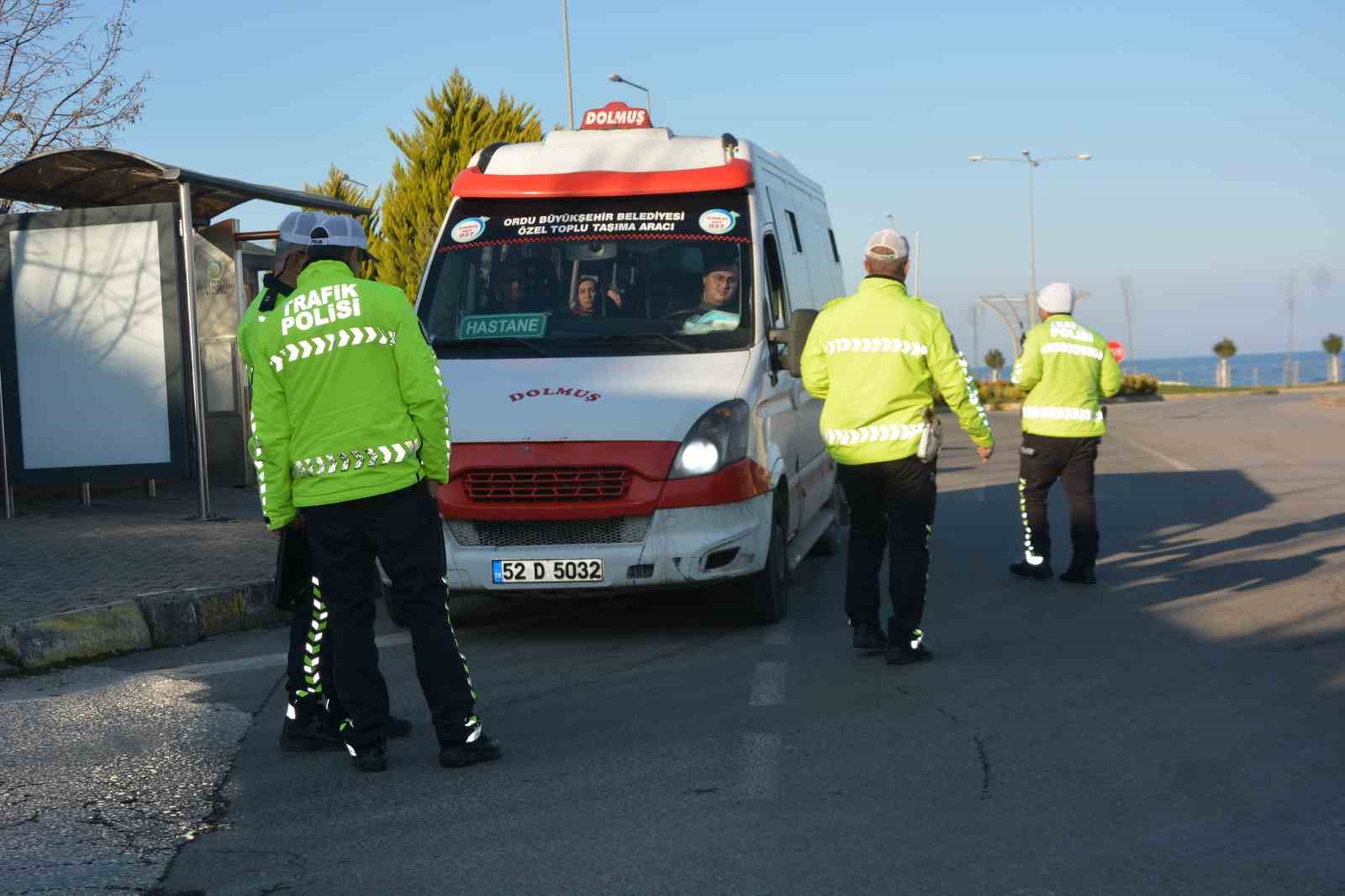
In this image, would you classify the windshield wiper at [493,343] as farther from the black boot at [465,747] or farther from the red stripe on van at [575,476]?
the black boot at [465,747]

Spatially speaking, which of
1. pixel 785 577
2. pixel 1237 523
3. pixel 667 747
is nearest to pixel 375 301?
pixel 667 747

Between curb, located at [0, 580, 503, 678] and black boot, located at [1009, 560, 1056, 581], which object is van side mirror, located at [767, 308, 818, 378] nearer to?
curb, located at [0, 580, 503, 678]

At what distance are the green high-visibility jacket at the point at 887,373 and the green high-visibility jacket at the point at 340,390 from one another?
2444 millimetres

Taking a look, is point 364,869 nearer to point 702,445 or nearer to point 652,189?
point 702,445

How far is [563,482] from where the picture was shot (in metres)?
7.79

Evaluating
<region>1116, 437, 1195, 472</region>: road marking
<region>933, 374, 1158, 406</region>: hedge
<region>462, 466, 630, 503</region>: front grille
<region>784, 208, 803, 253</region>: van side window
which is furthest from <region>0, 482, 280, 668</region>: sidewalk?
<region>933, 374, 1158, 406</region>: hedge

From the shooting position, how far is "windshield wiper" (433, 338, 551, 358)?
857cm

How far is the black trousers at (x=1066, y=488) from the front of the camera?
396 inches

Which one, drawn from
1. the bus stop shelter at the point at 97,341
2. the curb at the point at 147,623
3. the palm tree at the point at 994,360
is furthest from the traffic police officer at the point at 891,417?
the palm tree at the point at 994,360

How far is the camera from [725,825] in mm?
4836

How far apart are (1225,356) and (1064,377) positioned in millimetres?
67463

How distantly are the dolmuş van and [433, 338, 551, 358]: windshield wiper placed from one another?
11 mm

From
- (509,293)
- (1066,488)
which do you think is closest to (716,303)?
(509,293)

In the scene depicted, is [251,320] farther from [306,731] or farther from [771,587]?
[771,587]
